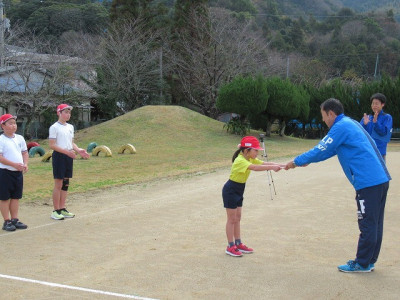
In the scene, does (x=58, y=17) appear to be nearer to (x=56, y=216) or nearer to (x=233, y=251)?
(x=56, y=216)

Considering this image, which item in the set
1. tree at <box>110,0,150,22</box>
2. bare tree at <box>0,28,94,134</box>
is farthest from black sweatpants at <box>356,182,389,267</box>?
tree at <box>110,0,150,22</box>

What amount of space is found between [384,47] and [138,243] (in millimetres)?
63653

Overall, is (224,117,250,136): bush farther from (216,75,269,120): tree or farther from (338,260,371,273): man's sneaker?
(338,260,371,273): man's sneaker

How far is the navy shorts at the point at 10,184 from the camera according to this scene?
7.16 metres

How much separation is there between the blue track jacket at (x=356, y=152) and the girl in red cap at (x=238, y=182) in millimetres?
816

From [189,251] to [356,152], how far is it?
A: 241 cm

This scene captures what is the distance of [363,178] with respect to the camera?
5277 mm

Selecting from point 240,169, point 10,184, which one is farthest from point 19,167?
point 240,169

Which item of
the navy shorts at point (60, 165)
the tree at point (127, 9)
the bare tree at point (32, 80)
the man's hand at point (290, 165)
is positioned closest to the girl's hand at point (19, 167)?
the navy shorts at point (60, 165)

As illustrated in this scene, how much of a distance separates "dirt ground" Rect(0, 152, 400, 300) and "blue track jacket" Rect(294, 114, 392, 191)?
1.06 m

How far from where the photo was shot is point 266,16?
7469 cm

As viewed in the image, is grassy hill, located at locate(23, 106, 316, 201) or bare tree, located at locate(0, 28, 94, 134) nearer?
grassy hill, located at locate(23, 106, 316, 201)

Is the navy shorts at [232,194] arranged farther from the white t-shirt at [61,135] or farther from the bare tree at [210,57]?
the bare tree at [210,57]

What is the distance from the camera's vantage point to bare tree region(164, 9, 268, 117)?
40.3 m
